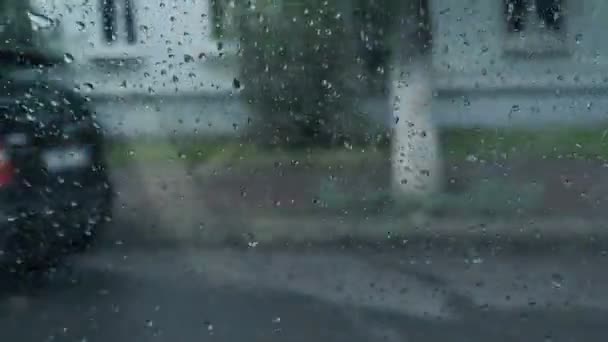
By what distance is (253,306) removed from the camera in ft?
12.5

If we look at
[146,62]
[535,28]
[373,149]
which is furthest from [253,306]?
[535,28]

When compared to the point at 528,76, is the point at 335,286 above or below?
below

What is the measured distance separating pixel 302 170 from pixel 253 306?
0.50 m

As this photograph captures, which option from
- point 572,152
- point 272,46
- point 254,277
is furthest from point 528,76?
point 254,277

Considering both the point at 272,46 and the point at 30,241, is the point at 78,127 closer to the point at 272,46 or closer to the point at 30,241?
the point at 30,241

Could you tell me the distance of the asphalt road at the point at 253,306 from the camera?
149 inches

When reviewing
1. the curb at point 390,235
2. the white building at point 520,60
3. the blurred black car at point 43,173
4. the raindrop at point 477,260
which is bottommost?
the raindrop at point 477,260

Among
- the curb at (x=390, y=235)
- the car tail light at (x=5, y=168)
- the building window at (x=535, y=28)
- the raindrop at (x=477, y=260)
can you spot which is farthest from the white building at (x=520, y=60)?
the car tail light at (x=5, y=168)

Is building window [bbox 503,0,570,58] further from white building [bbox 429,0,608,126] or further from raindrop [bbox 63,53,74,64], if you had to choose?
raindrop [bbox 63,53,74,64]

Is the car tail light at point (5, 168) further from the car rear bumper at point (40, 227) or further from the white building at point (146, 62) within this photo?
the white building at point (146, 62)

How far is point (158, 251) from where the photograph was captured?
3832 millimetres

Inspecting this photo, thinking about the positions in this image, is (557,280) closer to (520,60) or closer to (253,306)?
(520,60)

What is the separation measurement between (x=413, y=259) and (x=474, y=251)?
0.21 meters

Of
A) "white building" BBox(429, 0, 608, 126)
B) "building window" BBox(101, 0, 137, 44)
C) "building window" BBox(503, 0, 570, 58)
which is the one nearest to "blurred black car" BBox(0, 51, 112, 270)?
"building window" BBox(101, 0, 137, 44)
